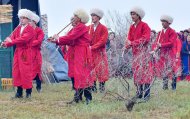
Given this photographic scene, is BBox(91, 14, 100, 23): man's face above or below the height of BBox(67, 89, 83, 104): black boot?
above

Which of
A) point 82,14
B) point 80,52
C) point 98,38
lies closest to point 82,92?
point 80,52

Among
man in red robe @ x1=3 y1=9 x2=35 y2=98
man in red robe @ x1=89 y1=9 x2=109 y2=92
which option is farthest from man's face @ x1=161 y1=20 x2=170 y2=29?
man in red robe @ x1=3 y1=9 x2=35 y2=98

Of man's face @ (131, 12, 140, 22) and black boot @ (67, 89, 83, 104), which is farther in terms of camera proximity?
man's face @ (131, 12, 140, 22)

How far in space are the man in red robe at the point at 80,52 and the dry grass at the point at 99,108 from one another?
352 millimetres

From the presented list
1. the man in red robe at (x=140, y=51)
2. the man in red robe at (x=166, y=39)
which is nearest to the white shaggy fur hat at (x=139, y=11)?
the man in red robe at (x=140, y=51)

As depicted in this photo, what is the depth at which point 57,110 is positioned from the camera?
8.97 meters

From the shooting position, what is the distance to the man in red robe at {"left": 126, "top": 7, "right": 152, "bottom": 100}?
30.0ft

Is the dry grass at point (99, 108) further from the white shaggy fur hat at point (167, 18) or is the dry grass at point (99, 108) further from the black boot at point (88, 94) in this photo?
the white shaggy fur hat at point (167, 18)

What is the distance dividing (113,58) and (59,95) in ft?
10.7

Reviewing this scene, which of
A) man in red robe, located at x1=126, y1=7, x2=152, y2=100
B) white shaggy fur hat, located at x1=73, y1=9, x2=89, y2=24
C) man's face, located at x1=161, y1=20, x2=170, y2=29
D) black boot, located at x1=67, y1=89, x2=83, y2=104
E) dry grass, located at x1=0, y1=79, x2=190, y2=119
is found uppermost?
man's face, located at x1=161, y1=20, x2=170, y2=29

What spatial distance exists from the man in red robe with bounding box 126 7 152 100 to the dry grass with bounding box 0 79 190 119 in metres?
0.23

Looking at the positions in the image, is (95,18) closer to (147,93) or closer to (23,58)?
(23,58)

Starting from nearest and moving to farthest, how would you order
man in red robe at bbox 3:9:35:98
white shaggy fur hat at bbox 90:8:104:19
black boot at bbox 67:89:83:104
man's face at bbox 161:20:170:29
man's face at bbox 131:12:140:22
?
black boot at bbox 67:89:83:104, man's face at bbox 131:12:140:22, man in red robe at bbox 3:9:35:98, white shaggy fur hat at bbox 90:8:104:19, man's face at bbox 161:20:170:29

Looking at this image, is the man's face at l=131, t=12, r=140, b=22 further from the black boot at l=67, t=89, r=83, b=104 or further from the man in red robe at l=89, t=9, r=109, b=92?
the black boot at l=67, t=89, r=83, b=104
